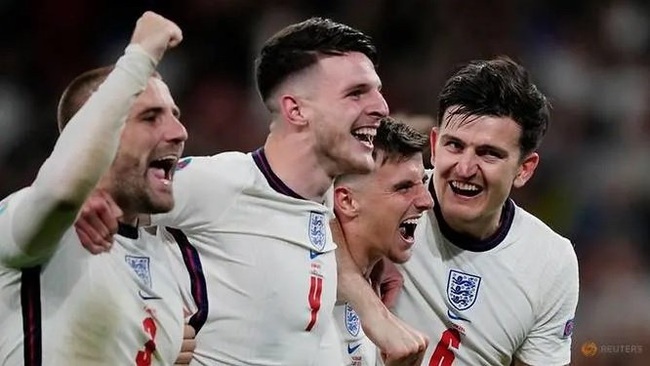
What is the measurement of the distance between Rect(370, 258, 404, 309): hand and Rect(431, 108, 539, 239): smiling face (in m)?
0.24

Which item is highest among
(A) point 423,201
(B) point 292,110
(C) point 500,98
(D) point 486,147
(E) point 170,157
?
(C) point 500,98

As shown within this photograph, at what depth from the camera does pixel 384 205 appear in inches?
146

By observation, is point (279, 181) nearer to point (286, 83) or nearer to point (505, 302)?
point (286, 83)

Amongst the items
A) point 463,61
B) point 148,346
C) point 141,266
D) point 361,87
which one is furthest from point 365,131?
point 463,61

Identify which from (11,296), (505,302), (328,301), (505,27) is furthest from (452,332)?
(505,27)

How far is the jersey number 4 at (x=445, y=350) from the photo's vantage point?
12.6 ft

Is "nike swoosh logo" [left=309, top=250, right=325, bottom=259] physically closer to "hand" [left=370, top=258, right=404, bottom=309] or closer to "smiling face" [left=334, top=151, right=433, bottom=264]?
"smiling face" [left=334, top=151, right=433, bottom=264]

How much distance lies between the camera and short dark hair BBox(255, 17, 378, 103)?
333cm

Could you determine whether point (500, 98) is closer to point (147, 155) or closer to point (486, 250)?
point (486, 250)

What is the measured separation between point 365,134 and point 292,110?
0.71 feet

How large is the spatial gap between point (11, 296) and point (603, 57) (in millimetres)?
5065

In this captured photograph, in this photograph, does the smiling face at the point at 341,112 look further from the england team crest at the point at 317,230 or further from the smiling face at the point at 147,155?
the smiling face at the point at 147,155

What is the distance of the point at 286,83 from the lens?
3.33 m

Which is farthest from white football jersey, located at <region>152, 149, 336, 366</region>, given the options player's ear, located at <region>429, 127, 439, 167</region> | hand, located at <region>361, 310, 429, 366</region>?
player's ear, located at <region>429, 127, 439, 167</region>
